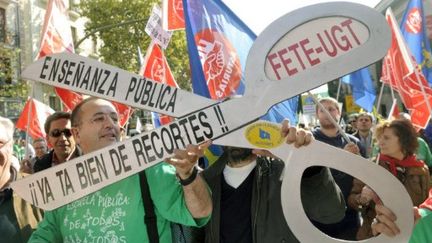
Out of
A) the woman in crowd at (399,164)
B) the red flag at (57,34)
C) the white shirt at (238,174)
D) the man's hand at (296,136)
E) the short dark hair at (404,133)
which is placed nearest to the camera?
the man's hand at (296,136)

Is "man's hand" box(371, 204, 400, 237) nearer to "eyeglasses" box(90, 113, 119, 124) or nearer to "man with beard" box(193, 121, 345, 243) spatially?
"man with beard" box(193, 121, 345, 243)

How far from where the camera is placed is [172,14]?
17.8ft

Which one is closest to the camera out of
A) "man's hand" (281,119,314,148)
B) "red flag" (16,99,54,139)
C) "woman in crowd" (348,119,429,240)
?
"man's hand" (281,119,314,148)

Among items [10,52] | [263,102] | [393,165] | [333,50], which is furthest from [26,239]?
[10,52]

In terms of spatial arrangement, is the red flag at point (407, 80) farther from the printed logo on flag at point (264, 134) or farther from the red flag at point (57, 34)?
the printed logo on flag at point (264, 134)

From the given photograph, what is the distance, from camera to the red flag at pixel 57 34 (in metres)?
4.61

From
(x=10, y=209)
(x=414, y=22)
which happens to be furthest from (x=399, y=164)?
(x=414, y=22)

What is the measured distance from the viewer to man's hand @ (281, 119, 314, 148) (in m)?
1.50

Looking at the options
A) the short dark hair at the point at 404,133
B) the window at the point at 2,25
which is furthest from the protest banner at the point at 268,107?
the window at the point at 2,25

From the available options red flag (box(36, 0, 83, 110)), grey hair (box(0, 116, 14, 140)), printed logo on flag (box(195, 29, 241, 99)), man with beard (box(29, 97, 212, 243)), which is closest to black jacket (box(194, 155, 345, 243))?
man with beard (box(29, 97, 212, 243))

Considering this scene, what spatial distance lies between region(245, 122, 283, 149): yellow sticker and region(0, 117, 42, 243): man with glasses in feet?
4.18

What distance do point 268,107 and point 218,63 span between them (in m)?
2.27

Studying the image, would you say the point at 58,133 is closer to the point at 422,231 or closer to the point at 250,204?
the point at 250,204

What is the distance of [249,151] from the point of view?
2.56 m
